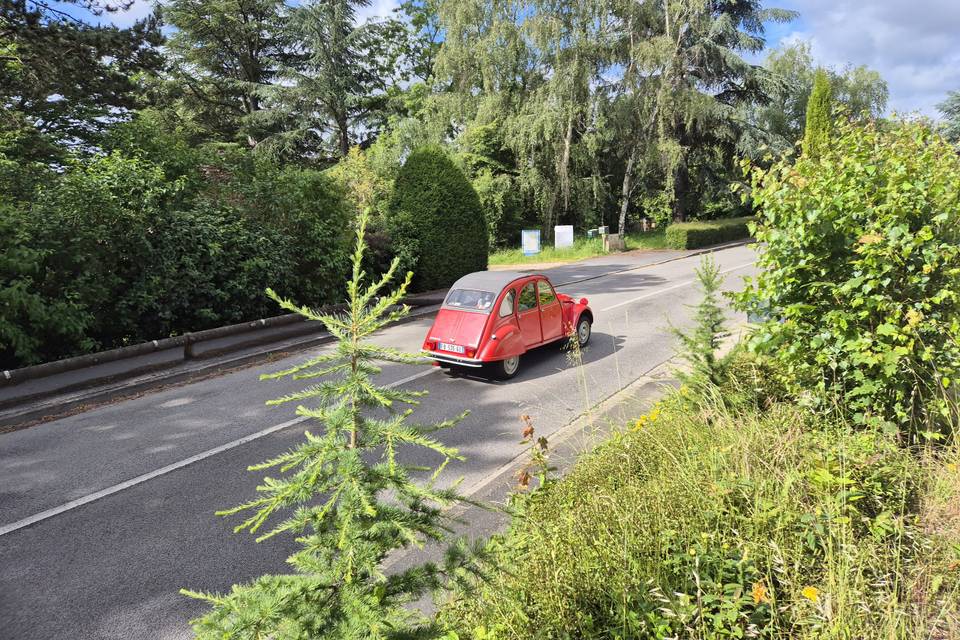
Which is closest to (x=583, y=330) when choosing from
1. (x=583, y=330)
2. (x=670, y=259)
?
(x=583, y=330)

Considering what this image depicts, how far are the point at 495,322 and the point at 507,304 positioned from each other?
0.42 m

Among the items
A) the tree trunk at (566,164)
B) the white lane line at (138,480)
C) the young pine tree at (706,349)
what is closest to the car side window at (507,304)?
the white lane line at (138,480)

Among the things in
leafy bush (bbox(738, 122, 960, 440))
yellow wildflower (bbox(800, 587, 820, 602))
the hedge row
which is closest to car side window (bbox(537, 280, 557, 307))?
leafy bush (bbox(738, 122, 960, 440))

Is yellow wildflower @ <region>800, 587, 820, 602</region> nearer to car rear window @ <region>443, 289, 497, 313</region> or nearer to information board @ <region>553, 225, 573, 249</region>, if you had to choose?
car rear window @ <region>443, 289, 497, 313</region>

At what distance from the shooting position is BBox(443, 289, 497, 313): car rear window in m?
8.25

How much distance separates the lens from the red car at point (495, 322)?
799 centimetres

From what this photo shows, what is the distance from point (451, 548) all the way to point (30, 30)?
1375cm

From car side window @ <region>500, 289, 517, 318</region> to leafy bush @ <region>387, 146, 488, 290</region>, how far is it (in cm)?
759

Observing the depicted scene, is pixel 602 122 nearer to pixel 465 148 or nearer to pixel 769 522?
pixel 465 148

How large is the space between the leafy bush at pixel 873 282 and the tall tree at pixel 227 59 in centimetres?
2932

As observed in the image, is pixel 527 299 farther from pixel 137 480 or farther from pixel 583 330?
pixel 137 480

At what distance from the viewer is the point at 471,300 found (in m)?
8.47

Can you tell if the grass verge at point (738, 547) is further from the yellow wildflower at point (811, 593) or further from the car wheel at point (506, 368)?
the car wheel at point (506, 368)

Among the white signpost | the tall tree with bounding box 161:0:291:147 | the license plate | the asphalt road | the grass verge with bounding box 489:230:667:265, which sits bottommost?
the asphalt road
